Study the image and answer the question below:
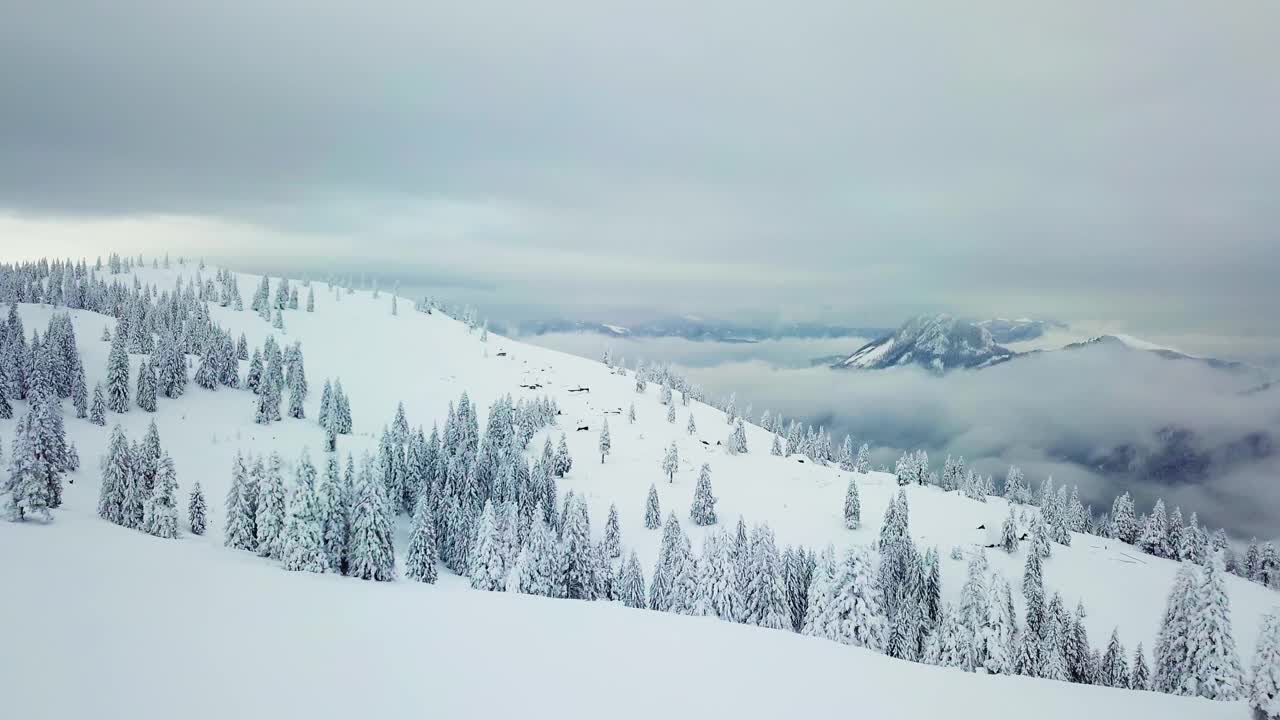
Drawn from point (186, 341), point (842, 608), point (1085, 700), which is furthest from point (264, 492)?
point (186, 341)

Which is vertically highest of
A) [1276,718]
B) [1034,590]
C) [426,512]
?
[1276,718]

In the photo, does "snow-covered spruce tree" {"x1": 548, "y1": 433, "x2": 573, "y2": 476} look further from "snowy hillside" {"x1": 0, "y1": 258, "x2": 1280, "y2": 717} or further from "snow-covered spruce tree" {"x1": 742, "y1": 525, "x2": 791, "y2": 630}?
"snowy hillside" {"x1": 0, "y1": 258, "x2": 1280, "y2": 717}

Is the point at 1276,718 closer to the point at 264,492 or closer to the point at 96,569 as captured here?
the point at 96,569

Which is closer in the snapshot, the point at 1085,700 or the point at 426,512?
the point at 1085,700

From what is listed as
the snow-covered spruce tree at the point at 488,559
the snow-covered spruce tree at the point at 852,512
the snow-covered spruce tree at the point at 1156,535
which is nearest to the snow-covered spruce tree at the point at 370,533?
the snow-covered spruce tree at the point at 488,559

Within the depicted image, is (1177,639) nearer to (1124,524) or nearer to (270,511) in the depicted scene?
(270,511)

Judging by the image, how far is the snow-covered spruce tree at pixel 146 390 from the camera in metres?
98.9

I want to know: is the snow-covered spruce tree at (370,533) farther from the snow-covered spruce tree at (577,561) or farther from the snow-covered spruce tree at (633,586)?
the snow-covered spruce tree at (633,586)

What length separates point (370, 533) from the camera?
163 feet

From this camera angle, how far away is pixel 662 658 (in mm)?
21000

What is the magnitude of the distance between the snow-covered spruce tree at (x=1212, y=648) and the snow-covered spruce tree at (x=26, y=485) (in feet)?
278

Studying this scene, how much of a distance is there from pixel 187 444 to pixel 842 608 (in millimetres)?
94489

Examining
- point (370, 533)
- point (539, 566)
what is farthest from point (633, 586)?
point (370, 533)

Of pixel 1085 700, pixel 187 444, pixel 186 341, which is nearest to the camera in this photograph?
pixel 1085 700
